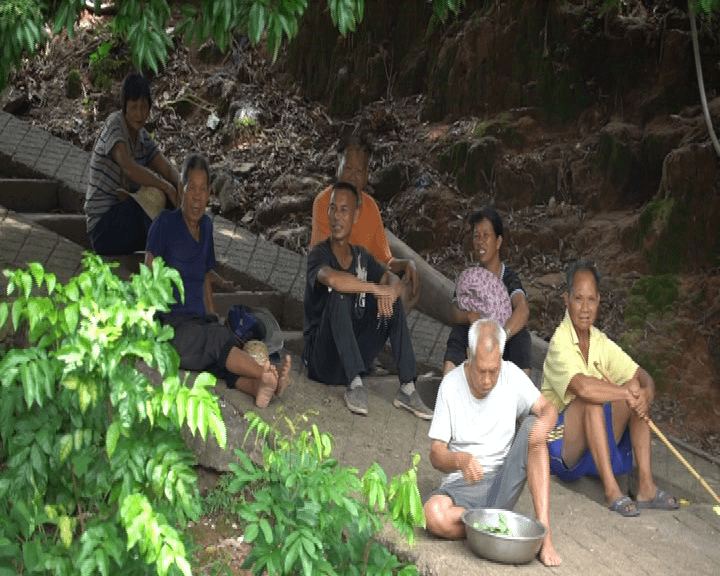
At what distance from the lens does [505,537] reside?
14.5 ft

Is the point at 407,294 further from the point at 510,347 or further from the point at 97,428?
the point at 97,428

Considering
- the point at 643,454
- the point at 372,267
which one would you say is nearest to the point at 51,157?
the point at 372,267

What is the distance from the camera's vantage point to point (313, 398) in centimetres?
606

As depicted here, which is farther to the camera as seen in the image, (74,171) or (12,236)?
(74,171)

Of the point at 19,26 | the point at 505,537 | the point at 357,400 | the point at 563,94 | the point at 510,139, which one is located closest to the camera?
the point at 19,26

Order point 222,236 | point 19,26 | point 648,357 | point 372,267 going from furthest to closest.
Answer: point 222,236
point 648,357
point 372,267
point 19,26

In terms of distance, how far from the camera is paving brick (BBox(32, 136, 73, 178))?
9014mm

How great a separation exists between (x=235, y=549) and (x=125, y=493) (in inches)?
63.5

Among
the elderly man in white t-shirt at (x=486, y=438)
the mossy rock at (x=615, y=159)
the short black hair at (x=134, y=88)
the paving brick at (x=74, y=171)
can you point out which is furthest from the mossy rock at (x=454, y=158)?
the elderly man in white t-shirt at (x=486, y=438)

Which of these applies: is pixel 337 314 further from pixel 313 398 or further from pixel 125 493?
pixel 125 493

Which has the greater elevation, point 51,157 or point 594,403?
point 51,157

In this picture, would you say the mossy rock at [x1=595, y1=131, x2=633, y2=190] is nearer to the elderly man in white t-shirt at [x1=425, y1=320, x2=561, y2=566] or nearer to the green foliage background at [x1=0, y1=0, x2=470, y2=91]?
the elderly man in white t-shirt at [x1=425, y1=320, x2=561, y2=566]

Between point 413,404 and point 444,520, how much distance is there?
59.9 inches

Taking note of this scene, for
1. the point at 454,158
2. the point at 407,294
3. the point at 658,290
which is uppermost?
the point at 454,158
